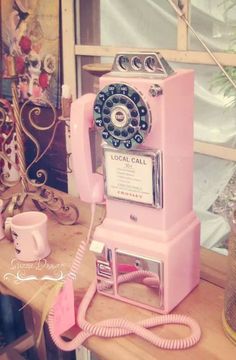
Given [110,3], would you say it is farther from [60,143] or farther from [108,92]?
[108,92]

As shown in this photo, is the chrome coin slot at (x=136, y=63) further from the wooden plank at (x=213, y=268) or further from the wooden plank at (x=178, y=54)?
the wooden plank at (x=213, y=268)

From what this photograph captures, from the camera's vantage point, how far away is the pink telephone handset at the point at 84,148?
0.96m

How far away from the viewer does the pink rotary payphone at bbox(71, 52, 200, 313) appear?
864mm

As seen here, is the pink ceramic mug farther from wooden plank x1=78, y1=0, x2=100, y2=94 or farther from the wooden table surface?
wooden plank x1=78, y1=0, x2=100, y2=94

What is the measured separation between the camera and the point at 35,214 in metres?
1.20

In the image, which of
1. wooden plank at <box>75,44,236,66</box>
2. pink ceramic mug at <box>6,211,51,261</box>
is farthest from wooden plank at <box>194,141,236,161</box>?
pink ceramic mug at <box>6,211,51,261</box>

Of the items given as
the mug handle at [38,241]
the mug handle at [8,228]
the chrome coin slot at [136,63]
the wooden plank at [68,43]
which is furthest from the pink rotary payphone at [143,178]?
the wooden plank at [68,43]

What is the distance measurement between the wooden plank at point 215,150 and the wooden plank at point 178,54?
0.19 meters

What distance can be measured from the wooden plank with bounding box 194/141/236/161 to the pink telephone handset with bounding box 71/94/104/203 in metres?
0.33

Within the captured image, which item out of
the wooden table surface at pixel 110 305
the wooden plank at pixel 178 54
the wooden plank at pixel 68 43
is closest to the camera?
the wooden table surface at pixel 110 305

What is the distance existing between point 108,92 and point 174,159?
6.6 inches

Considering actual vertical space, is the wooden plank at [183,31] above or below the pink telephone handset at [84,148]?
above

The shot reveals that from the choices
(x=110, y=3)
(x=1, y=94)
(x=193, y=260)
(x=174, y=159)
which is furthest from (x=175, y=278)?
(x=1, y=94)

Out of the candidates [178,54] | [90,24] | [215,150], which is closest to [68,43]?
[90,24]
